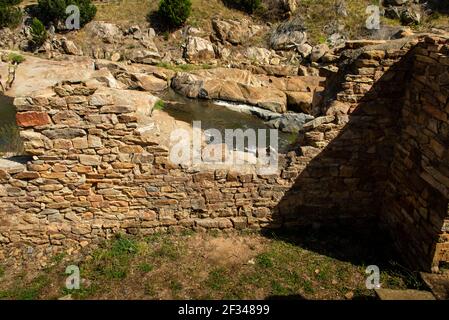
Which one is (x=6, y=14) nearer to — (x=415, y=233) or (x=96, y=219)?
(x=96, y=219)

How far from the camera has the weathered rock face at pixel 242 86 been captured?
57.1 ft

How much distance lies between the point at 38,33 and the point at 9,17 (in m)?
2.85

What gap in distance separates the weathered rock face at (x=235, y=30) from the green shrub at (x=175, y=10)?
72.8 inches

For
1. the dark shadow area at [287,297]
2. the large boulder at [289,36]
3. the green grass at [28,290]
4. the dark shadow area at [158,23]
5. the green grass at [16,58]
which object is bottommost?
the dark shadow area at [287,297]

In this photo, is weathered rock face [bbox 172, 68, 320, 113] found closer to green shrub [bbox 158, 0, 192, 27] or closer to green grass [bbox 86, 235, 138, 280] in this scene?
green shrub [bbox 158, 0, 192, 27]

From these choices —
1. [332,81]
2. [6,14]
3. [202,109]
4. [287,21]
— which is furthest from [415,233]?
[6,14]

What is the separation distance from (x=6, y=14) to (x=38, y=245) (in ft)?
71.0

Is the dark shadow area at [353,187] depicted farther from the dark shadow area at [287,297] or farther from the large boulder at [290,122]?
the large boulder at [290,122]

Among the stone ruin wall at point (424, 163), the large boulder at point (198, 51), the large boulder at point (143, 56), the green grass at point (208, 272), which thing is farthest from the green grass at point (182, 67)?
the stone ruin wall at point (424, 163)

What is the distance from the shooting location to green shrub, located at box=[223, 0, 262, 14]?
81.5 feet

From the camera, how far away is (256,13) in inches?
993

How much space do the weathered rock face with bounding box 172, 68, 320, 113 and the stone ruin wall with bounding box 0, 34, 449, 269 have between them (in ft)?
35.1

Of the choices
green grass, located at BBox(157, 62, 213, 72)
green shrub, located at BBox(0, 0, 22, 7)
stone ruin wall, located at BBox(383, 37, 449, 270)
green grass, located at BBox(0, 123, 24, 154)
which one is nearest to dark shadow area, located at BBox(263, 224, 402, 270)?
stone ruin wall, located at BBox(383, 37, 449, 270)

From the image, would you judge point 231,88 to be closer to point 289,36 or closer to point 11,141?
point 289,36
